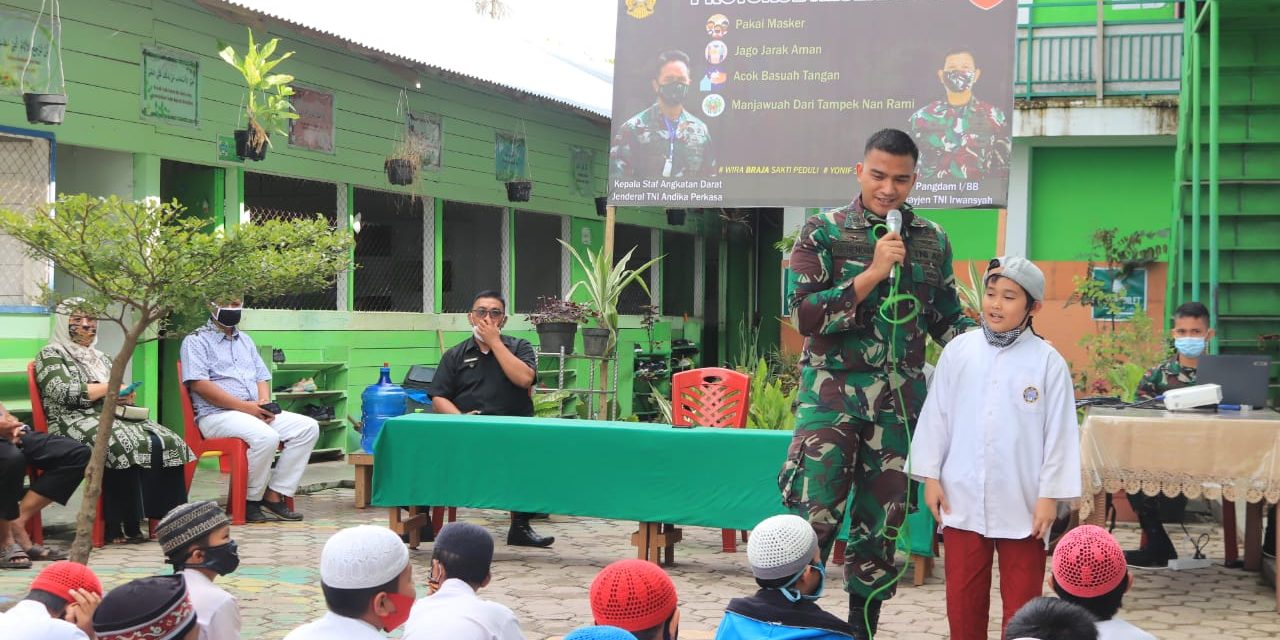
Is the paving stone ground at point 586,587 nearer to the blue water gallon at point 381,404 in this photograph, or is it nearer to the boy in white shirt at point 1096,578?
the boy in white shirt at point 1096,578

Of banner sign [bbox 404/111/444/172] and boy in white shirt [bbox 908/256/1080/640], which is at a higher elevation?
banner sign [bbox 404/111/444/172]

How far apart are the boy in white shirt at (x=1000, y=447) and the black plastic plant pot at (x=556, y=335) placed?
7.24 meters

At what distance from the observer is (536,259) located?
53.6 feet

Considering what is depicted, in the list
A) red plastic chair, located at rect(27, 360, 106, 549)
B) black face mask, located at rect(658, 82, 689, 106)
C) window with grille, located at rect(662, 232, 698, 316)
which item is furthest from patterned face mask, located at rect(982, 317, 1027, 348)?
window with grille, located at rect(662, 232, 698, 316)

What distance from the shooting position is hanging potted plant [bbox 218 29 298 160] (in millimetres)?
10180

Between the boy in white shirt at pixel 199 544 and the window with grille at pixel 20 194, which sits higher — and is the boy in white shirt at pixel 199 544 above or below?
below

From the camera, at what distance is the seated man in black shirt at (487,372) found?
26.4 feet

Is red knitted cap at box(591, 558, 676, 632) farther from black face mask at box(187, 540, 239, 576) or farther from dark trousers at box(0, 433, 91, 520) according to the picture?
dark trousers at box(0, 433, 91, 520)

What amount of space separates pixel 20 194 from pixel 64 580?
6520 millimetres

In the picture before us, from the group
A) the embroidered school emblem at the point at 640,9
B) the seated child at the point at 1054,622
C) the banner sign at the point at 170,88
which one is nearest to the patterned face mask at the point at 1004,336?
the seated child at the point at 1054,622

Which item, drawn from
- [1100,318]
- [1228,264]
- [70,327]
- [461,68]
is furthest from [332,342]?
[1100,318]

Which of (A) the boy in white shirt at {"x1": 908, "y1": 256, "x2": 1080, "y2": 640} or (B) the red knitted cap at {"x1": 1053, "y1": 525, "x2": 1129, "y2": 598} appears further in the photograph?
(A) the boy in white shirt at {"x1": 908, "y1": 256, "x2": 1080, "y2": 640}

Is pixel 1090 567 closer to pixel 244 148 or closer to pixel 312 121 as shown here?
Result: pixel 244 148

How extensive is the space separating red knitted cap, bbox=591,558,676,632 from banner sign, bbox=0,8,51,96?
23.2 ft
